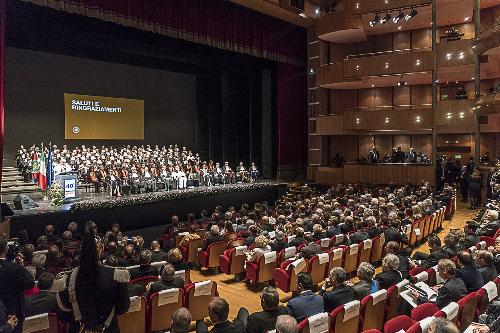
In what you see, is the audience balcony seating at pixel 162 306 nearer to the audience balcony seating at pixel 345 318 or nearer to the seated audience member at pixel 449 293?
the audience balcony seating at pixel 345 318

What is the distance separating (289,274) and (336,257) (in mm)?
1106

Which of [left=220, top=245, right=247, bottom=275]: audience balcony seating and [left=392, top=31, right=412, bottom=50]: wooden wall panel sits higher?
[left=392, top=31, right=412, bottom=50]: wooden wall panel

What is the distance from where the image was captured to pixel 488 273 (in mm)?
5344

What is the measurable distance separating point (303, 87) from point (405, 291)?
20021mm

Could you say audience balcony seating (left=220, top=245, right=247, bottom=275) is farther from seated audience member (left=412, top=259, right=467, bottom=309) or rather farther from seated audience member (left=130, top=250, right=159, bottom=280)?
seated audience member (left=412, top=259, right=467, bottom=309)

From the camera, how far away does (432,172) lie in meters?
18.0

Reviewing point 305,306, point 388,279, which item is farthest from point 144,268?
point 388,279

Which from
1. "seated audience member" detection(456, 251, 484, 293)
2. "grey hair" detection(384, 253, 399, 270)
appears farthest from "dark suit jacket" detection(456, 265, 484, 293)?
"grey hair" detection(384, 253, 399, 270)

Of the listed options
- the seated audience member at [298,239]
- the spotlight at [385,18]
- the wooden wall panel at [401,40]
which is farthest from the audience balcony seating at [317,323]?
the wooden wall panel at [401,40]

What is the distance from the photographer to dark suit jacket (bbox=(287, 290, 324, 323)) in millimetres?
4430

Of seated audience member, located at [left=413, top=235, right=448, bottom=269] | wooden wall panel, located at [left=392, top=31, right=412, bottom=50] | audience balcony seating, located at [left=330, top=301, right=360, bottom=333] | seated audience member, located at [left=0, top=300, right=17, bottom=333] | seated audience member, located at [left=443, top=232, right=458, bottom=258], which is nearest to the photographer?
seated audience member, located at [left=0, top=300, right=17, bottom=333]

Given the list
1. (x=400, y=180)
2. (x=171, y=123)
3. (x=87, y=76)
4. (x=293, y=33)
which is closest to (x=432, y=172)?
(x=400, y=180)

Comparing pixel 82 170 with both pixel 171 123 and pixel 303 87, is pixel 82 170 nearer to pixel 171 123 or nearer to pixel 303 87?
pixel 171 123

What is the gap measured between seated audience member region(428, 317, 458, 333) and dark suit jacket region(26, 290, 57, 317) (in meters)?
3.83
